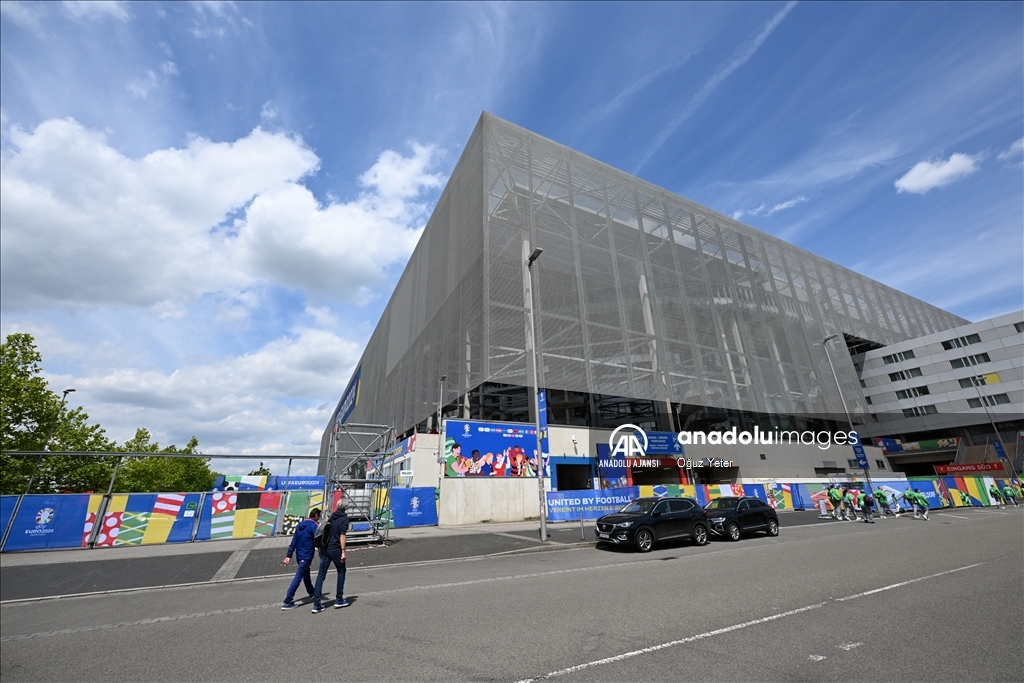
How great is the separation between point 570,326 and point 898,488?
81.8 feet

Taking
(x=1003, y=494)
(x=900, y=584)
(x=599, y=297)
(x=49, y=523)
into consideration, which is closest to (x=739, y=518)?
(x=900, y=584)

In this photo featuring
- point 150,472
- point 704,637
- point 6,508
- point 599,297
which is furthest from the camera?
point 150,472

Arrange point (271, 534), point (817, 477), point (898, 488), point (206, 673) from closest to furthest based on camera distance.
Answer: point (206, 673) < point (271, 534) < point (898, 488) < point (817, 477)

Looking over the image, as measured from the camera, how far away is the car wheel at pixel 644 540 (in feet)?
42.7

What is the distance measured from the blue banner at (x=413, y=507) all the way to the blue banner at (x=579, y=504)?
20.2 feet

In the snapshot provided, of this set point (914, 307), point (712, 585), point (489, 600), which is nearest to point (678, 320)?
point (712, 585)

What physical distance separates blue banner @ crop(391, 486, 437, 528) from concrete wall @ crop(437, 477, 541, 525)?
19.6 inches

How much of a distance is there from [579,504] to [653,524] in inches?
323

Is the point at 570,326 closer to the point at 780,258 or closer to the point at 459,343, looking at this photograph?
the point at 459,343

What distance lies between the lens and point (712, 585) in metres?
7.99

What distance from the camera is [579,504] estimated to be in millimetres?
21281

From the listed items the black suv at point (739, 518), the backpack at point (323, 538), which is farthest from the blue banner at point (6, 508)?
the black suv at point (739, 518)

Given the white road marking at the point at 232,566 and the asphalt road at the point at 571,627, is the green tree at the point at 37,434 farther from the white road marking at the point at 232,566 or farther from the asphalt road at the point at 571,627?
the asphalt road at the point at 571,627

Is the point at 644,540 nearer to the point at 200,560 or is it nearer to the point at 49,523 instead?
the point at 200,560
